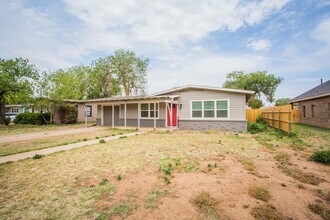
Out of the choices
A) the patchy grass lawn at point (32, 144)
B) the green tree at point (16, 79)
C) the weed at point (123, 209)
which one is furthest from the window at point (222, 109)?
the green tree at point (16, 79)

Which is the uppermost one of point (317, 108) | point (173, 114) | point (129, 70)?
point (129, 70)

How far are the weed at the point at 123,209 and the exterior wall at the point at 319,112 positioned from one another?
2009cm

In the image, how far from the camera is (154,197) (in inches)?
131

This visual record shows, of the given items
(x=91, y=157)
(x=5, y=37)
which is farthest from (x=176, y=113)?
(x=5, y=37)

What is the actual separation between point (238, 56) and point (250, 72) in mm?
26081

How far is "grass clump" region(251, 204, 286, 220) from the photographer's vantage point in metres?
2.68

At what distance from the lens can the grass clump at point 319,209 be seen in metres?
2.77

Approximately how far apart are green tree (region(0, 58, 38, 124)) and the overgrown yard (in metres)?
17.5

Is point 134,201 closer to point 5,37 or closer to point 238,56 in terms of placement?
point 5,37

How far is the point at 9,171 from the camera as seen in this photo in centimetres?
490

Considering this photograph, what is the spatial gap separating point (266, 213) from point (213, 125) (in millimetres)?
11560

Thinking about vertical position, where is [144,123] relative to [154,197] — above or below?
above

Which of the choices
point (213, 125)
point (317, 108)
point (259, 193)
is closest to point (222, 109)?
point (213, 125)

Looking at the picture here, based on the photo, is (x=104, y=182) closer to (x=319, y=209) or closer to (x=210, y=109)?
(x=319, y=209)
